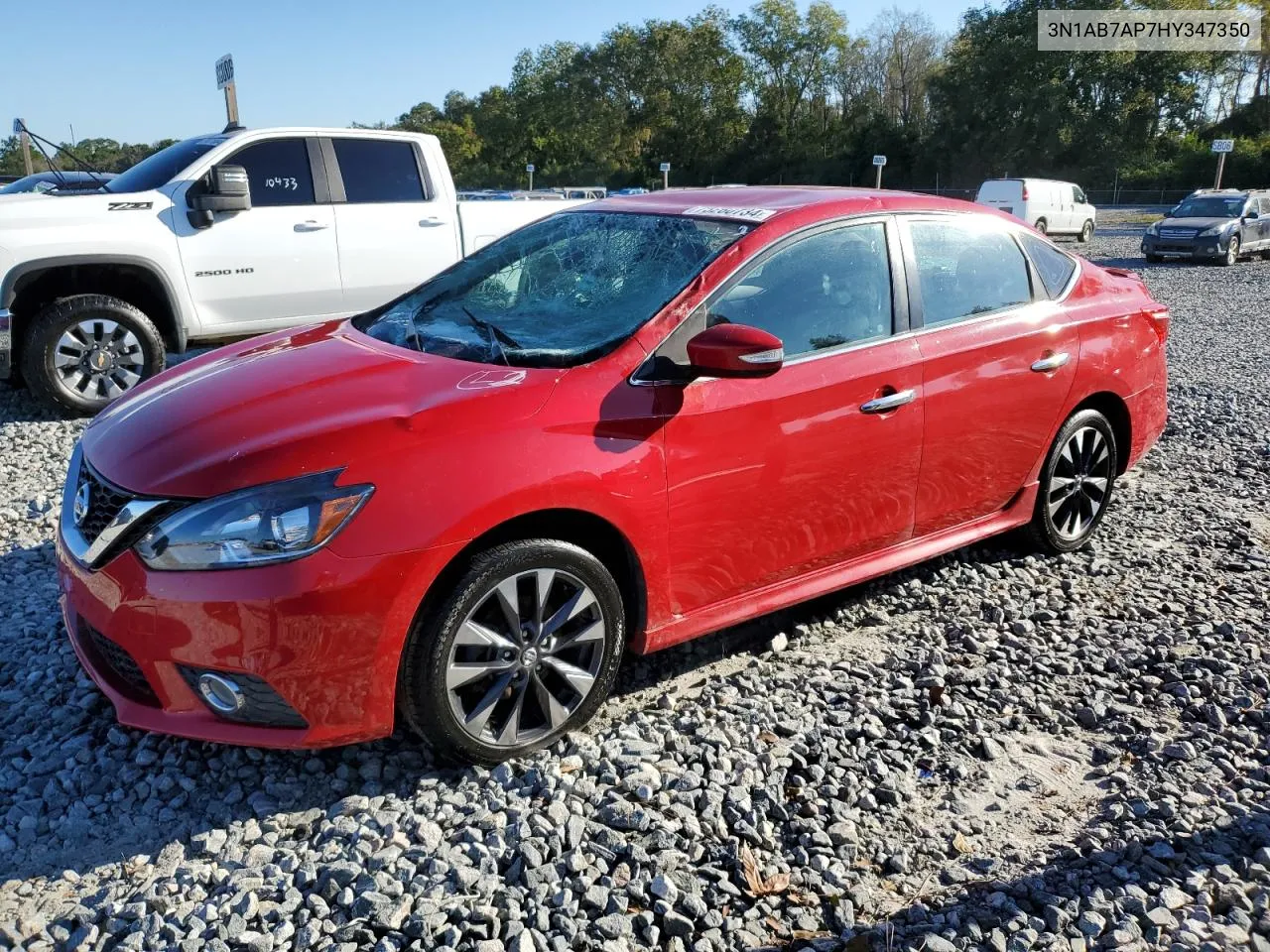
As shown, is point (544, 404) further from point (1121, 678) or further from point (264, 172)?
point (264, 172)

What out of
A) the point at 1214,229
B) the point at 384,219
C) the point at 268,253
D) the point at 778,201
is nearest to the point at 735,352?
the point at 778,201

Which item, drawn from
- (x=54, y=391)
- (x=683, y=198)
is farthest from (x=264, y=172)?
(x=683, y=198)

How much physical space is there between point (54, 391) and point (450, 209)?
11.1 feet

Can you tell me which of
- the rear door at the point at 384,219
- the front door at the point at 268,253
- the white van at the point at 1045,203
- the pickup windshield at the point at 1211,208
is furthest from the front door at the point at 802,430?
the white van at the point at 1045,203

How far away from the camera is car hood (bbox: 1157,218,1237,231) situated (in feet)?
72.4

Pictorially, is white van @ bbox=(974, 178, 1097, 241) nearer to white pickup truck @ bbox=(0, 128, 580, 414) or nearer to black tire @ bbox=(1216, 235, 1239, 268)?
black tire @ bbox=(1216, 235, 1239, 268)

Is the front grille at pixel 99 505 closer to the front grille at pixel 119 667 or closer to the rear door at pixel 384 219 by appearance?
the front grille at pixel 119 667

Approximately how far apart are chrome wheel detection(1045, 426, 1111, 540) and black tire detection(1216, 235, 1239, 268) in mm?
20774

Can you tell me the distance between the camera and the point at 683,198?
4094mm

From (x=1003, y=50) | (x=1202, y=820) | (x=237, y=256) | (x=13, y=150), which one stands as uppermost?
(x=1003, y=50)

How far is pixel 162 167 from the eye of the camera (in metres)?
7.54

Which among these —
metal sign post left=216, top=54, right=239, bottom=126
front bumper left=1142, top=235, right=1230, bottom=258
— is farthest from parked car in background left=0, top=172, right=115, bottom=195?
front bumper left=1142, top=235, right=1230, bottom=258

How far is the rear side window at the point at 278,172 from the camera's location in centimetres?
767

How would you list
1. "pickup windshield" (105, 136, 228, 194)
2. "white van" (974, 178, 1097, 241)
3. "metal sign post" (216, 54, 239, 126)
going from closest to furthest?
"pickup windshield" (105, 136, 228, 194)
"metal sign post" (216, 54, 239, 126)
"white van" (974, 178, 1097, 241)
